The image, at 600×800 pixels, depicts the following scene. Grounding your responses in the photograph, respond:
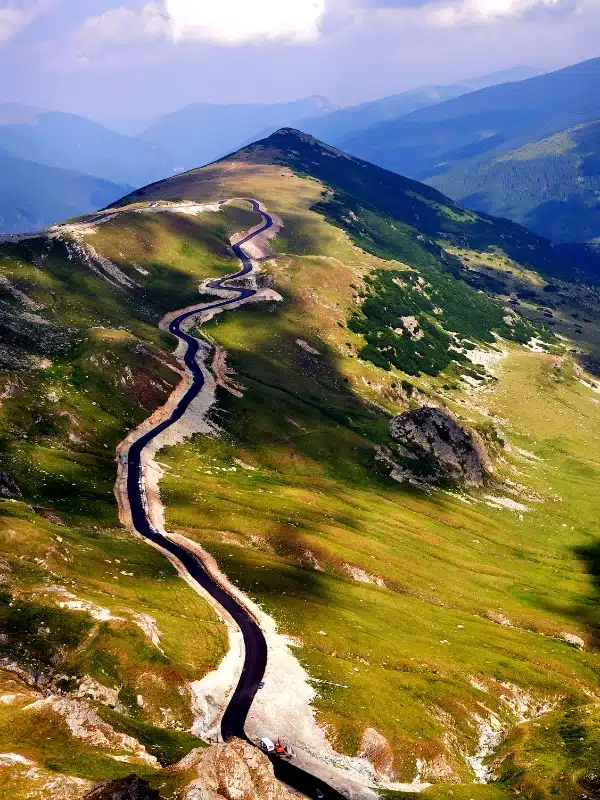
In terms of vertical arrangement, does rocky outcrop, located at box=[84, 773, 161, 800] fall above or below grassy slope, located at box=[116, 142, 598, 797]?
above

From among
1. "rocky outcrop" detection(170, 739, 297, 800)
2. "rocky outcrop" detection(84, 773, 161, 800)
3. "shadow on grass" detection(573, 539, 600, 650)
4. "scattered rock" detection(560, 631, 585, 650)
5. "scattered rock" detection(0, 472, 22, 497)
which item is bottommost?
"shadow on grass" detection(573, 539, 600, 650)

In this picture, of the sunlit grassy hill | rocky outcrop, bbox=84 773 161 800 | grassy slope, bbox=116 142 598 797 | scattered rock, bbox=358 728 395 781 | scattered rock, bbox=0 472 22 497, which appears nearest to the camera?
rocky outcrop, bbox=84 773 161 800

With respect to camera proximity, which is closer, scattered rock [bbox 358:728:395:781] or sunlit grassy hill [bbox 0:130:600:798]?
scattered rock [bbox 358:728:395:781]

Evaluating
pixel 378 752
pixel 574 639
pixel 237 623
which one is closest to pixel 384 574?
pixel 574 639

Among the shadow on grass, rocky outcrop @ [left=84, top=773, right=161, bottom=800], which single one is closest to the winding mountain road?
rocky outcrop @ [left=84, top=773, right=161, bottom=800]

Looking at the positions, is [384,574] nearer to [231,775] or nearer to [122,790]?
[231,775]

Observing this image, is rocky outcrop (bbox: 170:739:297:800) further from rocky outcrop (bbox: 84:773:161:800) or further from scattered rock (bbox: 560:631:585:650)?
scattered rock (bbox: 560:631:585:650)

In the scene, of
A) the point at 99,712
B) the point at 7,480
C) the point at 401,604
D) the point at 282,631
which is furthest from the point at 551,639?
the point at 7,480

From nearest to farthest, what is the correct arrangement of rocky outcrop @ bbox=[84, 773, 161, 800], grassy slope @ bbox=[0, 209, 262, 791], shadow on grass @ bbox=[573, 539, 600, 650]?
rocky outcrop @ bbox=[84, 773, 161, 800] → grassy slope @ bbox=[0, 209, 262, 791] → shadow on grass @ bbox=[573, 539, 600, 650]
